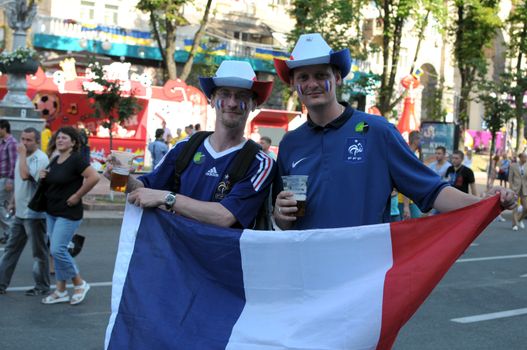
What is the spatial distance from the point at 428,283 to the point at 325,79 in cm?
111

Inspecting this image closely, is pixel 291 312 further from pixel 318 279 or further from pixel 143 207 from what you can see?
pixel 143 207

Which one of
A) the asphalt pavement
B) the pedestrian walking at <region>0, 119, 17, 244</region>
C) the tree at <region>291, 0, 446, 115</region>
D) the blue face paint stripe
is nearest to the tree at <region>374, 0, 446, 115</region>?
the tree at <region>291, 0, 446, 115</region>

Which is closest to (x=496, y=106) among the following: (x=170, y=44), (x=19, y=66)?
(x=170, y=44)

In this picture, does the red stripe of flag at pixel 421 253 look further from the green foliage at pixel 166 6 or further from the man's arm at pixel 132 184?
the green foliage at pixel 166 6

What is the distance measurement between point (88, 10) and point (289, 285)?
129 feet

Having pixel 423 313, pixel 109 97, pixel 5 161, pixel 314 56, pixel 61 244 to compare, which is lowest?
pixel 423 313

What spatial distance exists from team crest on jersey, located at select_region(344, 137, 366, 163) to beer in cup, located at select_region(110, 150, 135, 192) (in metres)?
1.12

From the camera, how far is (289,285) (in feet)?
12.9

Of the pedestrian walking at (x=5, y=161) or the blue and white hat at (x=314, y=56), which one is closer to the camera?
the blue and white hat at (x=314, y=56)

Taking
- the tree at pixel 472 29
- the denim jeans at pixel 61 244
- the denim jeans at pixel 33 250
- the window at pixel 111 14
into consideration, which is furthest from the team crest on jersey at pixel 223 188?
the window at pixel 111 14

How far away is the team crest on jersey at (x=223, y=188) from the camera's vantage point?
4.23 metres

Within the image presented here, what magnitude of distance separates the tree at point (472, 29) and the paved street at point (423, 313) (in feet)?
83.7

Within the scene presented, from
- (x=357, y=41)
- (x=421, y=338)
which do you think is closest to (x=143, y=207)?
(x=421, y=338)

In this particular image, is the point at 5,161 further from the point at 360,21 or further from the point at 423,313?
the point at 360,21
